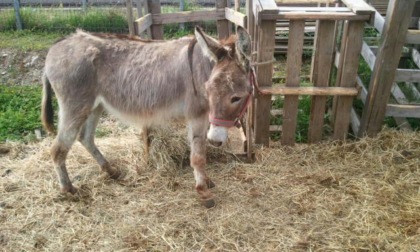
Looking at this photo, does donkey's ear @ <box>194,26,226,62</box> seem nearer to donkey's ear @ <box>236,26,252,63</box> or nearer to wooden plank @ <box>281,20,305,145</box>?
A: donkey's ear @ <box>236,26,252,63</box>

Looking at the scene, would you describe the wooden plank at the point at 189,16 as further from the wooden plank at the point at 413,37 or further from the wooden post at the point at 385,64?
the wooden plank at the point at 413,37

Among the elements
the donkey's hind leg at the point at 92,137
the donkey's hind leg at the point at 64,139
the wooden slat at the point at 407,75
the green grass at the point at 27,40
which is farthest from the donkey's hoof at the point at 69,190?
the green grass at the point at 27,40

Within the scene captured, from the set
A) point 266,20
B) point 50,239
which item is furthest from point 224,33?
point 50,239

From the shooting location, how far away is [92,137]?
407 cm

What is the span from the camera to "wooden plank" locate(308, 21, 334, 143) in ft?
12.9

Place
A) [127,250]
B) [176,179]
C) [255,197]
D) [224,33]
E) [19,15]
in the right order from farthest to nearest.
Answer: [19,15] → [224,33] → [176,179] → [255,197] → [127,250]

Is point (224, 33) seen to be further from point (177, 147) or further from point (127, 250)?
point (127, 250)

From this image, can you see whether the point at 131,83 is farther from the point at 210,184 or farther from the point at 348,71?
the point at 348,71

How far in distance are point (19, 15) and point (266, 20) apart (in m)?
7.34

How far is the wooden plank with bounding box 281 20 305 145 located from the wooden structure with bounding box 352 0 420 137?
860 millimetres

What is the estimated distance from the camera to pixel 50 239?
3248 millimetres

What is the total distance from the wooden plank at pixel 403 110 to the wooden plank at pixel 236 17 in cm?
199

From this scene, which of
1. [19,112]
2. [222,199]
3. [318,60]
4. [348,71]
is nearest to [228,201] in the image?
[222,199]

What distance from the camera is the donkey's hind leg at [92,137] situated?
13.1 feet
